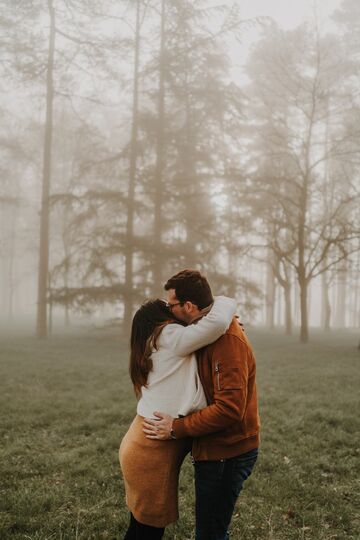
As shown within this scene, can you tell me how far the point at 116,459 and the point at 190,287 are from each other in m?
4.16

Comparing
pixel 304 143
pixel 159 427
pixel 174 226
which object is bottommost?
pixel 159 427

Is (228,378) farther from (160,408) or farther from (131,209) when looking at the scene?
(131,209)

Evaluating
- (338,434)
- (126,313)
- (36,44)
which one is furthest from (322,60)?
(338,434)

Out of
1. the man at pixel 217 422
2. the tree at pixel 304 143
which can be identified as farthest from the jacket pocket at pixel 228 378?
the tree at pixel 304 143

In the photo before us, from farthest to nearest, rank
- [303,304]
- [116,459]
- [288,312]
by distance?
[288,312] → [303,304] → [116,459]

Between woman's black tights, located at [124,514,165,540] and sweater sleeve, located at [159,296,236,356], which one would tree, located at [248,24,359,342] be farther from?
woman's black tights, located at [124,514,165,540]

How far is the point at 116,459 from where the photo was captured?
5.88 meters

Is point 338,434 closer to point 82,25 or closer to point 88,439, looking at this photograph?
point 88,439

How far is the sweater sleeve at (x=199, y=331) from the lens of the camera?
7.99 ft

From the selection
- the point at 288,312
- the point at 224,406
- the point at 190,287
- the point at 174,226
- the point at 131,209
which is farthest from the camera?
the point at 288,312

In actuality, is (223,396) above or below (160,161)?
below

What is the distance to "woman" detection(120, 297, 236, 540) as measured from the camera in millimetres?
2572

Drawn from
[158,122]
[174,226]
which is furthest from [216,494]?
[174,226]

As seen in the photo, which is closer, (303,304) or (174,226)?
(303,304)
